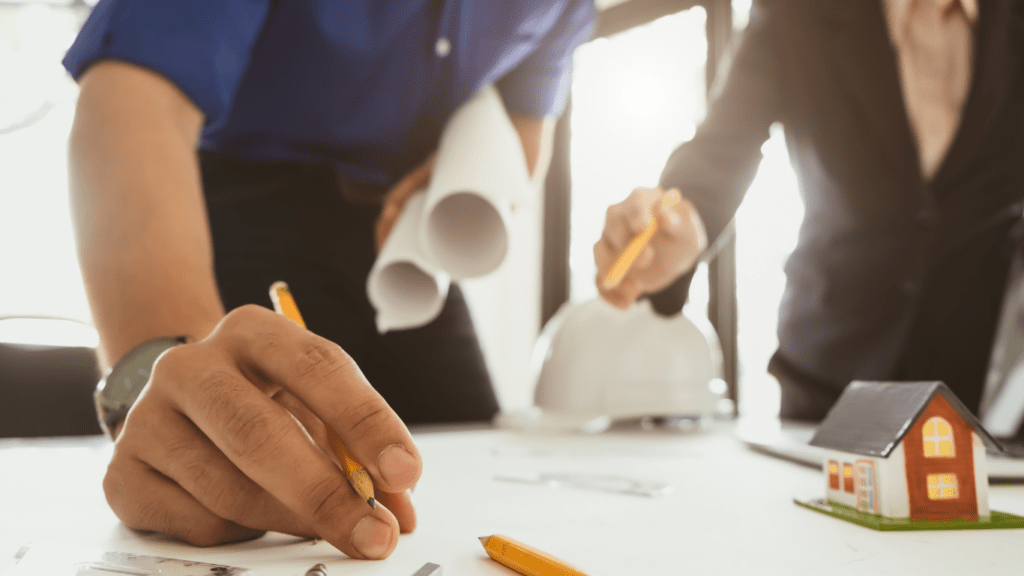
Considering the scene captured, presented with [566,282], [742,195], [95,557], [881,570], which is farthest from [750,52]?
[566,282]

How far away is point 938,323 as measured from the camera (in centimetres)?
107

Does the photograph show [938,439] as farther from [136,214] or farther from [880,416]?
[136,214]

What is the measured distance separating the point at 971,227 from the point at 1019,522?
0.81m

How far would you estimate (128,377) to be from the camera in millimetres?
410

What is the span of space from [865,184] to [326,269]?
2.84 ft

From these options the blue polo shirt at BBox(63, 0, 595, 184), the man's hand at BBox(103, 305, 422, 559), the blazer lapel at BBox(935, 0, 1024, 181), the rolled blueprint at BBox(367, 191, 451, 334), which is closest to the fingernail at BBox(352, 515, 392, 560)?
the man's hand at BBox(103, 305, 422, 559)

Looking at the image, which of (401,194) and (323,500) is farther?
(401,194)

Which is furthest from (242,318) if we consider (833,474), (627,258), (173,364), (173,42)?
(627,258)

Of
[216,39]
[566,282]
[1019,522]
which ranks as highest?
[216,39]

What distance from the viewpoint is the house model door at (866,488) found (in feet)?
1.29

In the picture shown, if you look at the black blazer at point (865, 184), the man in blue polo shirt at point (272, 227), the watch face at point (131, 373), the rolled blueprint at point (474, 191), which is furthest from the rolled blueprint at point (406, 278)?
the black blazer at point (865, 184)

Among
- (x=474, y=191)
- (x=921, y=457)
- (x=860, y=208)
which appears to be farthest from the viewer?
(x=860, y=208)

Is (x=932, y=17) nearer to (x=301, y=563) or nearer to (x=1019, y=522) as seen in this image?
(x=1019, y=522)

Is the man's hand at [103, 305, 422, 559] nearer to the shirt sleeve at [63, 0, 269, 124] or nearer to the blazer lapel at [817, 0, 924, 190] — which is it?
the shirt sleeve at [63, 0, 269, 124]
